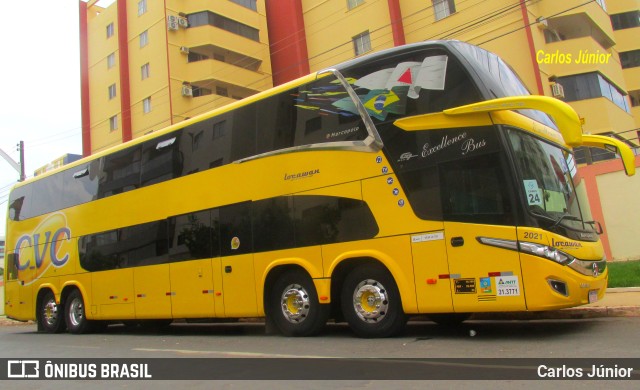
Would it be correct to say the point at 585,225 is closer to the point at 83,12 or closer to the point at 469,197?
the point at 469,197

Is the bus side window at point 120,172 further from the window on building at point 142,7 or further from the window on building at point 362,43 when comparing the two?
the window on building at point 142,7

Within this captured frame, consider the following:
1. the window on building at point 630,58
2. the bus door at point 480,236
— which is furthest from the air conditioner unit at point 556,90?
the bus door at point 480,236

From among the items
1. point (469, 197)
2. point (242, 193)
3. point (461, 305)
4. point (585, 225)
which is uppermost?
point (242, 193)

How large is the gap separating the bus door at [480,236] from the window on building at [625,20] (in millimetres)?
32514

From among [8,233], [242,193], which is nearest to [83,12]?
[8,233]

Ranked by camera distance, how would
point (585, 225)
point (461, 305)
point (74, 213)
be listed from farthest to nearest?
point (74, 213)
point (585, 225)
point (461, 305)

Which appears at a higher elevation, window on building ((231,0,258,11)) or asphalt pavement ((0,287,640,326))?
window on building ((231,0,258,11))

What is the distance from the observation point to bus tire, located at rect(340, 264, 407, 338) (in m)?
7.43

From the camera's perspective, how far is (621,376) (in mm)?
4617

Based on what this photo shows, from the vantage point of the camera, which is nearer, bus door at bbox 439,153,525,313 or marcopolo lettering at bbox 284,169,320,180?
bus door at bbox 439,153,525,313

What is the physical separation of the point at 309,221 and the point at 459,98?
3099mm

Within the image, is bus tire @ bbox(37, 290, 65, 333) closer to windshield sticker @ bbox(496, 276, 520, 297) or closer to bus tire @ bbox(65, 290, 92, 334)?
bus tire @ bbox(65, 290, 92, 334)

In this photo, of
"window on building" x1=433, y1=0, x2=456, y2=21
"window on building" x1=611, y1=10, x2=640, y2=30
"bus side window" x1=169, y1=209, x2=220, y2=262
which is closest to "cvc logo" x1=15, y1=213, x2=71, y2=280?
A: "bus side window" x1=169, y1=209, x2=220, y2=262

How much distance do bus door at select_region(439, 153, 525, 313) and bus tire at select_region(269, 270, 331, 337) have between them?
7.99 ft
